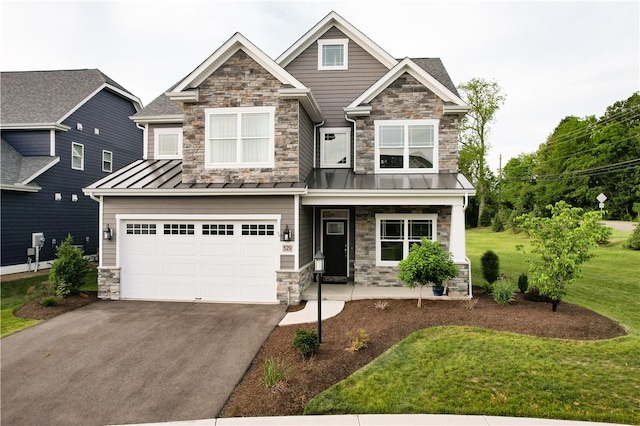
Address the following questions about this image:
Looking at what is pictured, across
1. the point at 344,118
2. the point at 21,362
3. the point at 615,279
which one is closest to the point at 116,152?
the point at 344,118

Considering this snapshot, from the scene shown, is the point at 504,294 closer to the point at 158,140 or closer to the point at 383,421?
the point at 383,421

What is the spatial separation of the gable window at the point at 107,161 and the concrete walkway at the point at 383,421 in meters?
17.5

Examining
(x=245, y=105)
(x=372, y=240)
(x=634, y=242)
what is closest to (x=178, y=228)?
(x=245, y=105)

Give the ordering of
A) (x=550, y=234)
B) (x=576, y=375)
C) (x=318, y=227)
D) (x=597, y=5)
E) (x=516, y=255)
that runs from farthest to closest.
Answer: (x=516, y=255)
(x=318, y=227)
(x=597, y=5)
(x=550, y=234)
(x=576, y=375)

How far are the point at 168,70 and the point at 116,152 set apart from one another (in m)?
6.36

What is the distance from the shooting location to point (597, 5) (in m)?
11.2

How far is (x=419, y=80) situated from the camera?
1145cm

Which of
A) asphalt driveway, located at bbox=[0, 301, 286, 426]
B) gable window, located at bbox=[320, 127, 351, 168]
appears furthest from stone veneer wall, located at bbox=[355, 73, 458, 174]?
asphalt driveway, located at bbox=[0, 301, 286, 426]

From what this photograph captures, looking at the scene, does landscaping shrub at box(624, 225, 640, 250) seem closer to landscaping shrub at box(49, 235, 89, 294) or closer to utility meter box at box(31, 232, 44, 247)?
landscaping shrub at box(49, 235, 89, 294)

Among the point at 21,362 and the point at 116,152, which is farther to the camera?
the point at 116,152

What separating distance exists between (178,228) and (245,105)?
4.03 metres

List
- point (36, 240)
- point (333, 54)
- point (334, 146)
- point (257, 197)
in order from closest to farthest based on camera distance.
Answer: point (257, 197) → point (334, 146) → point (333, 54) → point (36, 240)

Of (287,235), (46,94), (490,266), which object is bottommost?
(490,266)

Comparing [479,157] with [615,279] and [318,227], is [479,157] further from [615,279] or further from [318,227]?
[318,227]
